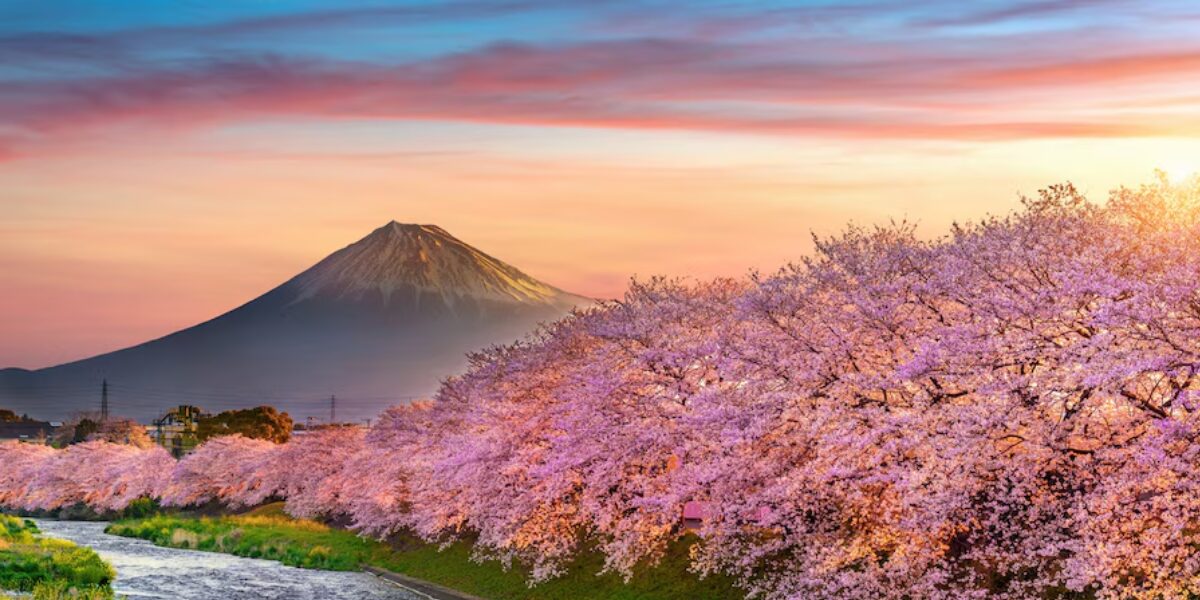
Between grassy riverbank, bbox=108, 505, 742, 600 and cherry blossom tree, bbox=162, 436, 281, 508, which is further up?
cherry blossom tree, bbox=162, 436, 281, 508

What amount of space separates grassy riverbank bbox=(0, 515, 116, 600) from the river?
1.70 meters

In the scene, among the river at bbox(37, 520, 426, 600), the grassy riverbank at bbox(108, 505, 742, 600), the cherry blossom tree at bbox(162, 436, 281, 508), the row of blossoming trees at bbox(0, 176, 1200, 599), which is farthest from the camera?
the cherry blossom tree at bbox(162, 436, 281, 508)

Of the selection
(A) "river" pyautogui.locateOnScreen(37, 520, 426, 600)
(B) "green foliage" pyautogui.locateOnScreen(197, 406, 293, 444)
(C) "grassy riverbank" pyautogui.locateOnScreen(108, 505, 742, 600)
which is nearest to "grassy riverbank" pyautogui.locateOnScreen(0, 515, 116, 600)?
(A) "river" pyautogui.locateOnScreen(37, 520, 426, 600)

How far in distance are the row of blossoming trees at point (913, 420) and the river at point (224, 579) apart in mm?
11712

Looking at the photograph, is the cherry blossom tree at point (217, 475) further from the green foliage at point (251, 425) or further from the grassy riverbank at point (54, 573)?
the green foliage at point (251, 425)

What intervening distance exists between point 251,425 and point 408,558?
105 m

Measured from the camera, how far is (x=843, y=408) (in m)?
32.3

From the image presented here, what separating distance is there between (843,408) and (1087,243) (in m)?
7.11

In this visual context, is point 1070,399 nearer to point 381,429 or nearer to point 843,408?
point 843,408

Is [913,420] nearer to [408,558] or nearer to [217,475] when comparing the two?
[408,558]

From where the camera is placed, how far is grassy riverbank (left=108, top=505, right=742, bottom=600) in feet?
148

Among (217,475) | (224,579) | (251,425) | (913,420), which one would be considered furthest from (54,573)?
(251,425)

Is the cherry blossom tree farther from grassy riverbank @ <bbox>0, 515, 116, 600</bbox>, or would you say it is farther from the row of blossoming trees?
the row of blossoming trees

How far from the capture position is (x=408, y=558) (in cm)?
6950
